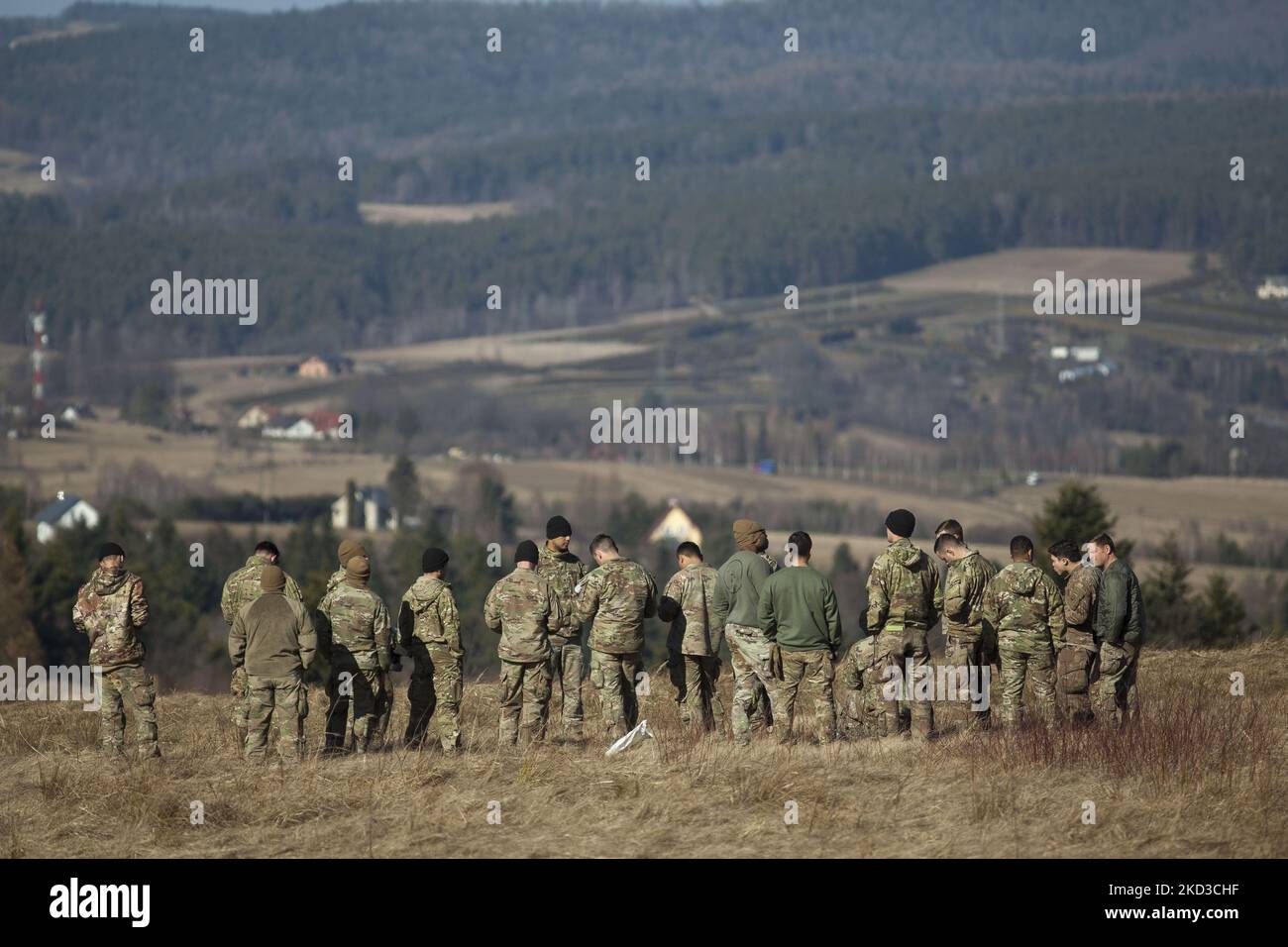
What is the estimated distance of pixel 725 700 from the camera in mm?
19547

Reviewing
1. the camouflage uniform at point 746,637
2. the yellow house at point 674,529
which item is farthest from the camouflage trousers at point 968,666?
the yellow house at point 674,529

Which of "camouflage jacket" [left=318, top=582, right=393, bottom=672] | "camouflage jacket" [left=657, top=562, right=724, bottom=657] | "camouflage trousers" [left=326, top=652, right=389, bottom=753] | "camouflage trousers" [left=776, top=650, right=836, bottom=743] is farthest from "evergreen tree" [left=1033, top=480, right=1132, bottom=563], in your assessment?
"camouflage jacket" [left=318, top=582, right=393, bottom=672]

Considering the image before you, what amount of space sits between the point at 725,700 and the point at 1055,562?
15.9ft

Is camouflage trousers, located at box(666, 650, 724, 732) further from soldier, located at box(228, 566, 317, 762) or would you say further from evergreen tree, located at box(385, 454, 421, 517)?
evergreen tree, located at box(385, 454, 421, 517)

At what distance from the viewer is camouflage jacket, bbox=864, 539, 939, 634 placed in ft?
51.6

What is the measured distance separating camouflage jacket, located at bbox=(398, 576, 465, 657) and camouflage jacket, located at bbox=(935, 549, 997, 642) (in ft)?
14.2

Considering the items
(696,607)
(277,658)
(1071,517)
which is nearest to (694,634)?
(696,607)

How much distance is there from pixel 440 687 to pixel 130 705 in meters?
2.76

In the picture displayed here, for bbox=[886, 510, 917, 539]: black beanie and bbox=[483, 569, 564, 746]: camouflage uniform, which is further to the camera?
bbox=[483, 569, 564, 746]: camouflage uniform

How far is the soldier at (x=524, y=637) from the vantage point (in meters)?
16.0

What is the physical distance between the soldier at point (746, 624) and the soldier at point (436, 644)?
7.95 feet

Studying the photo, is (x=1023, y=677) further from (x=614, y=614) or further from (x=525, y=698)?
(x=525, y=698)

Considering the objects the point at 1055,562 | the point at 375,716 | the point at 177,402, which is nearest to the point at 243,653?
the point at 375,716

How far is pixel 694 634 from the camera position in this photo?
16484 millimetres
